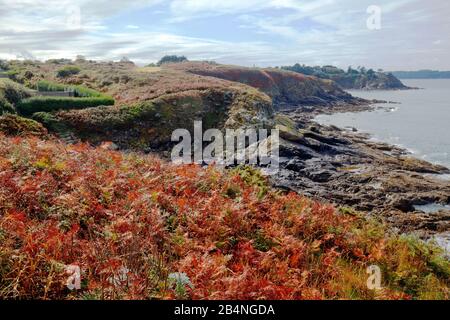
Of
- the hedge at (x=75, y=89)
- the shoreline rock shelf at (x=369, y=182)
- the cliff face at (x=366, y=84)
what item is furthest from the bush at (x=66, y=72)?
the cliff face at (x=366, y=84)

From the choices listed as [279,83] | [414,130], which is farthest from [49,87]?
[279,83]

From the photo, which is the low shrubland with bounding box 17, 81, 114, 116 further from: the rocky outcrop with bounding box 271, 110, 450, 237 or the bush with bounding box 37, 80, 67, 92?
the rocky outcrop with bounding box 271, 110, 450, 237

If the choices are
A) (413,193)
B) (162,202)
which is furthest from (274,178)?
(162,202)

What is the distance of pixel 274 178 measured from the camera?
946 inches

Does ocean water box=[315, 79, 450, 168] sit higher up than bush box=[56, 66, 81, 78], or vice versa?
bush box=[56, 66, 81, 78]

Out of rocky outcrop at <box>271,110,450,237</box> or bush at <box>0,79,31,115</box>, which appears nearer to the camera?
rocky outcrop at <box>271,110,450,237</box>

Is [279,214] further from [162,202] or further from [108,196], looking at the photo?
[108,196]

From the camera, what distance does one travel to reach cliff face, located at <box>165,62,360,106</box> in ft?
266

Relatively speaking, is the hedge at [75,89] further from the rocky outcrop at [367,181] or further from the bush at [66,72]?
the rocky outcrop at [367,181]

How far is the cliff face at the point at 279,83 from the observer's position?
81.1m

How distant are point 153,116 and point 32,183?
25359mm

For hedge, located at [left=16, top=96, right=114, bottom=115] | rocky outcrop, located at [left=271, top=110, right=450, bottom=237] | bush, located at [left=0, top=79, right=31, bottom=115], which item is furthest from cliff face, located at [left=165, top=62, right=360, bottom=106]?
rocky outcrop, located at [left=271, top=110, right=450, bottom=237]

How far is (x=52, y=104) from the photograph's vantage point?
1202 inches

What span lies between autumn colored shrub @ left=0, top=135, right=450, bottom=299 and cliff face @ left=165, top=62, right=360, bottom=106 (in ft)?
214
